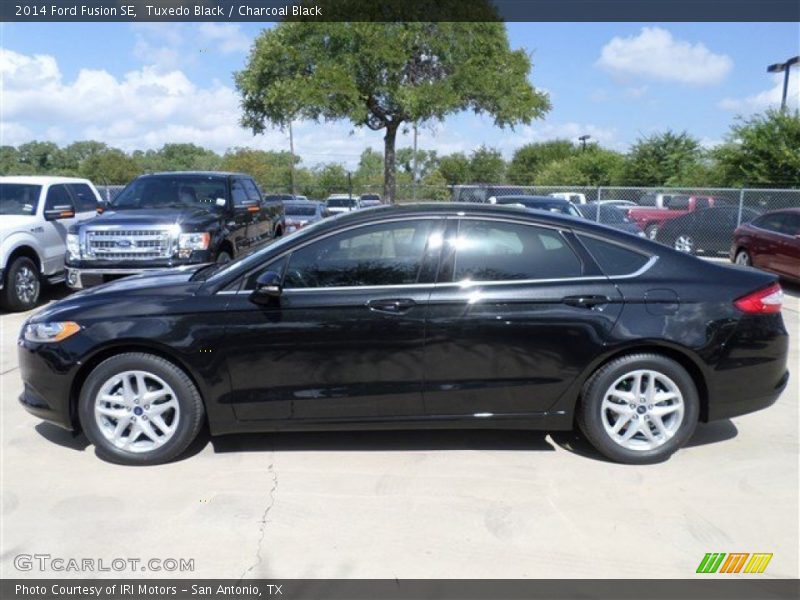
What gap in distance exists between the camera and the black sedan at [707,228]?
16.1 m

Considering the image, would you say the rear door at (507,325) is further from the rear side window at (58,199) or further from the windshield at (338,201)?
the windshield at (338,201)

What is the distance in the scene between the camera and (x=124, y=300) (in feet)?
13.3

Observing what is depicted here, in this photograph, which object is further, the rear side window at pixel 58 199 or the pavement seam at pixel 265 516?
the rear side window at pixel 58 199

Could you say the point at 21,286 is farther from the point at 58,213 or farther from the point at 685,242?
the point at 685,242

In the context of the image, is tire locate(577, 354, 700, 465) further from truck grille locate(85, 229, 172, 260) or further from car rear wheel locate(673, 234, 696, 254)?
car rear wheel locate(673, 234, 696, 254)

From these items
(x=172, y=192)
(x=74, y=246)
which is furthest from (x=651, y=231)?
(x=74, y=246)

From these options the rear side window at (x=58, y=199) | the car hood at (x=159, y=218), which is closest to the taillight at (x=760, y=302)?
the car hood at (x=159, y=218)

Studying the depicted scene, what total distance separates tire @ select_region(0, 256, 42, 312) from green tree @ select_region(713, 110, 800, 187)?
73.7 ft

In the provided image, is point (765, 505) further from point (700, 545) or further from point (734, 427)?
point (734, 427)

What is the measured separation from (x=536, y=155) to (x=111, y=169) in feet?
119

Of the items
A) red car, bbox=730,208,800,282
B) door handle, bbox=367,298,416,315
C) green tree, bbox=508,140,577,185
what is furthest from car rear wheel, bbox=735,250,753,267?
green tree, bbox=508,140,577,185

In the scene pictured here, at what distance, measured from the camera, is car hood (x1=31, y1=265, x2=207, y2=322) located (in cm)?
400

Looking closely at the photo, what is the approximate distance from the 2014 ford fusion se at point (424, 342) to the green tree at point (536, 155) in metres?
51.2

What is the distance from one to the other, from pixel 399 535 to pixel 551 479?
110cm
